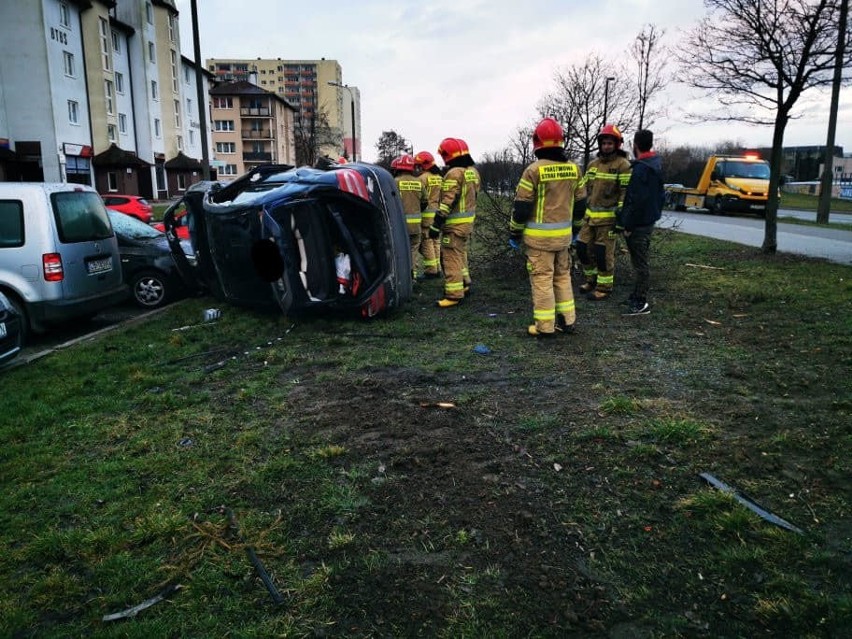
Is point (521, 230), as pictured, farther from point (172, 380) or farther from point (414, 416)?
point (172, 380)

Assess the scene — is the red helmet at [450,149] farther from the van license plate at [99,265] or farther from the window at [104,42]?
the window at [104,42]

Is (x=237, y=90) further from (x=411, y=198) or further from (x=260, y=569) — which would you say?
(x=260, y=569)

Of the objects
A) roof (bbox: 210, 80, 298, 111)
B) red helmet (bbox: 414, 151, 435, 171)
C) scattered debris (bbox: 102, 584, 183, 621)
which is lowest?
scattered debris (bbox: 102, 584, 183, 621)

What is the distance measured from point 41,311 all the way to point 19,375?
4.46 ft

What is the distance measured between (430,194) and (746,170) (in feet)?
59.9

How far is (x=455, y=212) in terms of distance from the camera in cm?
791

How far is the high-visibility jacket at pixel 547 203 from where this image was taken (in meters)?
6.12

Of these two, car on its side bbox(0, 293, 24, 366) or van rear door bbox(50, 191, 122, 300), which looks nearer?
car on its side bbox(0, 293, 24, 366)

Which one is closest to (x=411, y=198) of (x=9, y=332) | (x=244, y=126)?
(x=9, y=332)

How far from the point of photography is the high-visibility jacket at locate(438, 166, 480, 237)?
25.4 ft

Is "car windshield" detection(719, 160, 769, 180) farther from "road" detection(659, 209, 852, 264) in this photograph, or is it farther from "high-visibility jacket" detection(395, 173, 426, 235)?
"high-visibility jacket" detection(395, 173, 426, 235)

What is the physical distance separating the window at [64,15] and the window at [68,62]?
1436 millimetres

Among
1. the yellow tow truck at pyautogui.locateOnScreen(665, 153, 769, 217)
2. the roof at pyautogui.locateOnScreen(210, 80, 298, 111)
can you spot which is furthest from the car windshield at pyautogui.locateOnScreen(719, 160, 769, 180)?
the roof at pyautogui.locateOnScreen(210, 80, 298, 111)

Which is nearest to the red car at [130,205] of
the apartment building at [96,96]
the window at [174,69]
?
→ the apartment building at [96,96]
